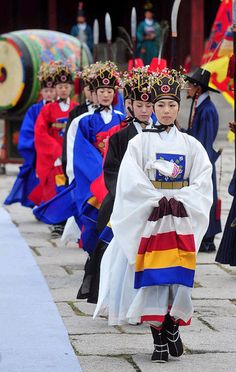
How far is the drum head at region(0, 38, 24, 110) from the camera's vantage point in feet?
47.6

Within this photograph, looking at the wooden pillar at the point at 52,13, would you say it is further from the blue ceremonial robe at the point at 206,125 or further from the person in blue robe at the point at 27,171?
the blue ceremonial robe at the point at 206,125

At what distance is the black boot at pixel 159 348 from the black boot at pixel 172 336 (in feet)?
0.10

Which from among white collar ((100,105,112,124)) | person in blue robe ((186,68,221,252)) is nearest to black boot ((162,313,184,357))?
white collar ((100,105,112,124))

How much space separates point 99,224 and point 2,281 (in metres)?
1.30

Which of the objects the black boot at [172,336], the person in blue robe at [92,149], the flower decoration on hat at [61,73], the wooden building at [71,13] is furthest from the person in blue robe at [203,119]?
the wooden building at [71,13]

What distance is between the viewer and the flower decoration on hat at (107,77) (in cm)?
777

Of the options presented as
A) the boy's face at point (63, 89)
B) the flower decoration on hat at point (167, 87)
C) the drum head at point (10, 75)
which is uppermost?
the flower decoration on hat at point (167, 87)

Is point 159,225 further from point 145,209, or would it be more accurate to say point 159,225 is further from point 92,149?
point 92,149

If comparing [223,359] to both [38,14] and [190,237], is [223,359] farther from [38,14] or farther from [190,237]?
[38,14]

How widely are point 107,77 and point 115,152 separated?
128 cm

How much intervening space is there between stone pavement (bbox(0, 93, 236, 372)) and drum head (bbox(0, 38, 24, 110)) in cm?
509

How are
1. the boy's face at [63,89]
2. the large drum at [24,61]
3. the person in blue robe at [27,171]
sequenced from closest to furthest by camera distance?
the boy's face at [63,89]
the person in blue robe at [27,171]
the large drum at [24,61]

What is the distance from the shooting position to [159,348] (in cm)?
584

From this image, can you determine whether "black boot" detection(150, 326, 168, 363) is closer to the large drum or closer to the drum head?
the large drum
